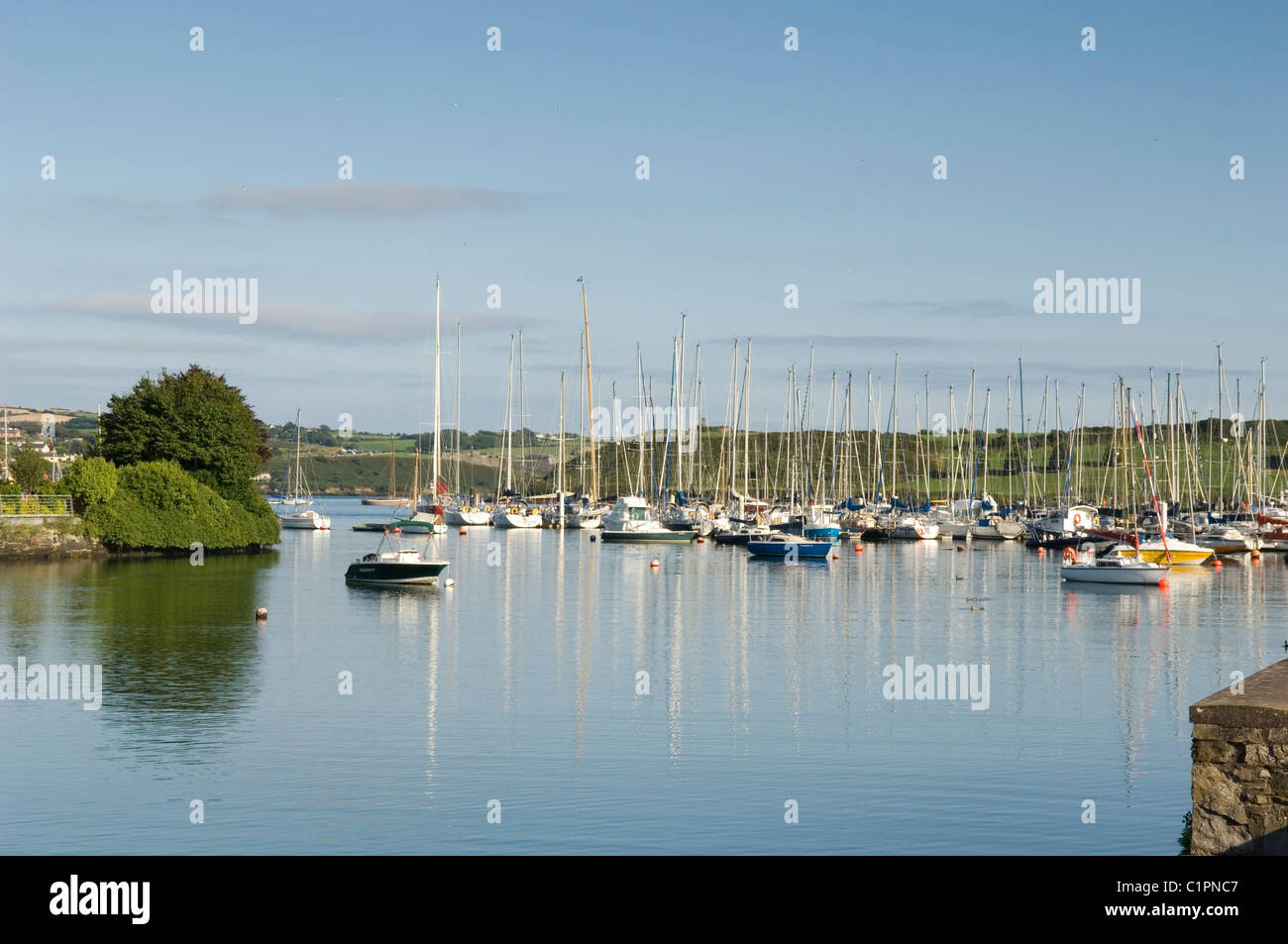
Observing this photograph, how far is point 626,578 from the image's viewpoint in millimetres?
72750

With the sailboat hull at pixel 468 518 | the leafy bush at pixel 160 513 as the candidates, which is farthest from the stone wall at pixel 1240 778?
the sailboat hull at pixel 468 518

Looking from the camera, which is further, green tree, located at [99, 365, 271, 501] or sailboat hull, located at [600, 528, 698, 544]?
sailboat hull, located at [600, 528, 698, 544]

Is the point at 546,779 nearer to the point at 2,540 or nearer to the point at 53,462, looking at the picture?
the point at 2,540

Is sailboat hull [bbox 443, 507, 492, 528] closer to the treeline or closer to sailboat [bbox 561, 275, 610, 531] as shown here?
sailboat [bbox 561, 275, 610, 531]

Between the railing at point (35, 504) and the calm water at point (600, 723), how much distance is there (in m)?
20.7

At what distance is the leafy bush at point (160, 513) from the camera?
8319 centimetres

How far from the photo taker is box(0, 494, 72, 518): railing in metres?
81.3

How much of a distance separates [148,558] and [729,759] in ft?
217

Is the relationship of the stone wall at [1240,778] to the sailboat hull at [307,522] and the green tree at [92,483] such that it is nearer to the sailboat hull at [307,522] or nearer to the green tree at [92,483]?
the green tree at [92,483]

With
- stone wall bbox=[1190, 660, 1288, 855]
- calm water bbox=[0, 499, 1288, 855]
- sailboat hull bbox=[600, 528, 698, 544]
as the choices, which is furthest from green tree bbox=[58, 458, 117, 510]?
stone wall bbox=[1190, 660, 1288, 855]

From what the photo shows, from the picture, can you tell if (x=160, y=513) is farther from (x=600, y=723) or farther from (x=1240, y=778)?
(x=1240, y=778)

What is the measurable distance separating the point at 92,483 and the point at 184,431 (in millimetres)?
8745

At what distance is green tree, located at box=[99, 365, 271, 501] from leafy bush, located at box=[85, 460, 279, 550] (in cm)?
234
